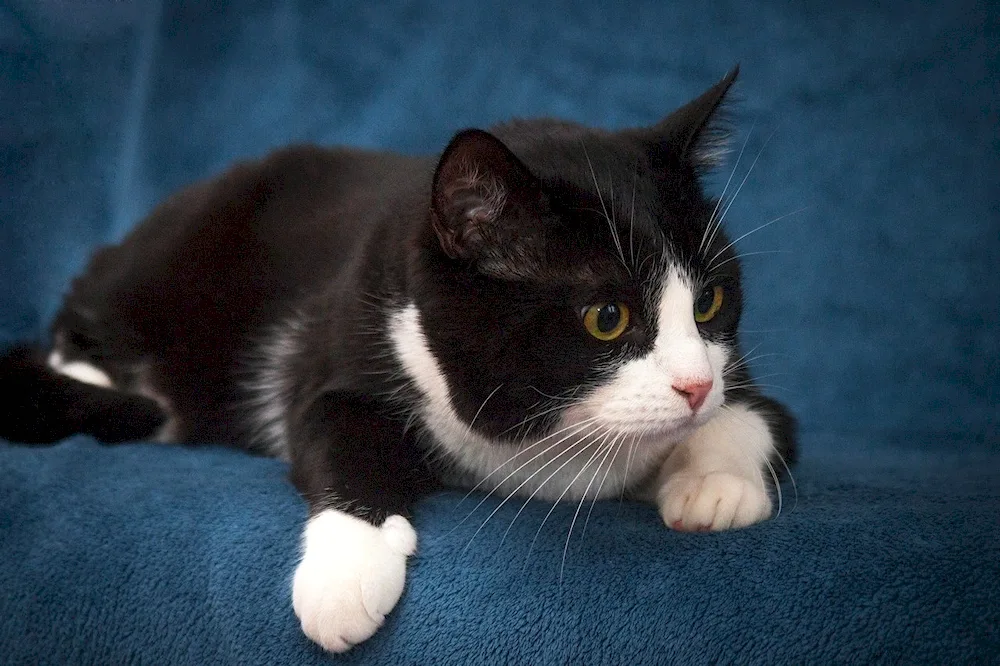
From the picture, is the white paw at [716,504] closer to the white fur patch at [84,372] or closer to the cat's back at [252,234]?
the cat's back at [252,234]

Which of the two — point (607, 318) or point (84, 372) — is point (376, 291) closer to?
point (607, 318)

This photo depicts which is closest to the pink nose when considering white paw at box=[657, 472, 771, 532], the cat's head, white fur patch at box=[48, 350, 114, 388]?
the cat's head

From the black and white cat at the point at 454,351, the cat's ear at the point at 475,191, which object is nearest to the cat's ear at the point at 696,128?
the black and white cat at the point at 454,351

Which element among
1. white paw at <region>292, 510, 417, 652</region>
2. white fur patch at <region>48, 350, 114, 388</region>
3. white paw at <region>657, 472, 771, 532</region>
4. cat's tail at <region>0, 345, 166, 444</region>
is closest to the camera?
white paw at <region>292, 510, 417, 652</region>

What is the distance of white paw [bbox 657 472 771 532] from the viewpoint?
0.99m

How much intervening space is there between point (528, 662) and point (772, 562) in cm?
29

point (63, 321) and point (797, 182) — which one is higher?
point (797, 182)

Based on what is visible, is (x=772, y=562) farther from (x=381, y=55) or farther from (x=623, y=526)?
(x=381, y=55)

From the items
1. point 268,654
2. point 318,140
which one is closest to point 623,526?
point 268,654

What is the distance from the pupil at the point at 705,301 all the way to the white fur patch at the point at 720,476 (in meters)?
0.17

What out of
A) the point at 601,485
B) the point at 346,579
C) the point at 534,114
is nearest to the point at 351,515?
the point at 346,579

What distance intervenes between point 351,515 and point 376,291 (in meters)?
0.32

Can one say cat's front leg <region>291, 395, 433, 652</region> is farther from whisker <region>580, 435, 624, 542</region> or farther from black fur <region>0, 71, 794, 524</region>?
whisker <region>580, 435, 624, 542</region>

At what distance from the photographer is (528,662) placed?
88 centimetres
